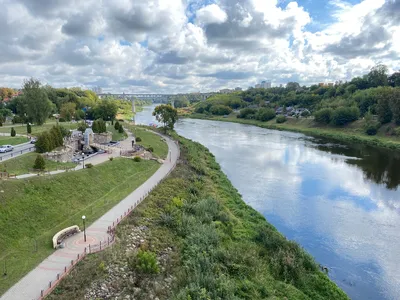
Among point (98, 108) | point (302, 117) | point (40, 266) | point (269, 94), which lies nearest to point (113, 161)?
point (40, 266)

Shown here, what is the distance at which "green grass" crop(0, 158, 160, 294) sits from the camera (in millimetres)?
15930

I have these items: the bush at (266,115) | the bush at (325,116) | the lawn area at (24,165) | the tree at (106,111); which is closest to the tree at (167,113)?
the tree at (106,111)

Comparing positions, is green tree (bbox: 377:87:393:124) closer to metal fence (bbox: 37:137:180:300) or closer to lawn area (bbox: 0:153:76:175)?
metal fence (bbox: 37:137:180:300)

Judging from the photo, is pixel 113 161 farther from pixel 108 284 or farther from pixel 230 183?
pixel 108 284

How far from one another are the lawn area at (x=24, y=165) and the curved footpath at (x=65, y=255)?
762cm

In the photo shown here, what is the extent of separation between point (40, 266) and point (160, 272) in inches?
218

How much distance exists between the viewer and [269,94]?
16700 centimetres

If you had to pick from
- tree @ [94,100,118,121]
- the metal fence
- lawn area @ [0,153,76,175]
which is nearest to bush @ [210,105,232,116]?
tree @ [94,100,118,121]

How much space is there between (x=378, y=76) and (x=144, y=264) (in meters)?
127

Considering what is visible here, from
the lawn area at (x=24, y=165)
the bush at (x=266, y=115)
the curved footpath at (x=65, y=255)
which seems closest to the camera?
the curved footpath at (x=65, y=255)

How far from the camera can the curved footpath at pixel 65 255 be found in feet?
43.2

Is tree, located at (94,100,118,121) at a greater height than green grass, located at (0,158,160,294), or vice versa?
tree, located at (94,100,118,121)

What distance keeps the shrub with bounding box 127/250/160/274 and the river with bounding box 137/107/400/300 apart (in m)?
10.7

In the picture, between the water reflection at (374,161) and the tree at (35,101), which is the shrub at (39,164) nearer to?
the tree at (35,101)
